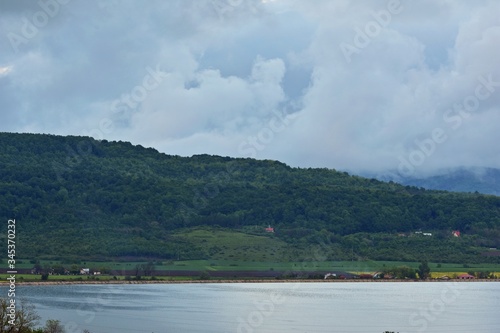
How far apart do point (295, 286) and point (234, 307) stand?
48.5 metres

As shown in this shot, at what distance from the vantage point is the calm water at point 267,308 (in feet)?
293

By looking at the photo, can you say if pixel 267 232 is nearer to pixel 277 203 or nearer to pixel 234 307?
pixel 277 203

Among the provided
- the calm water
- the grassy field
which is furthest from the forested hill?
the calm water

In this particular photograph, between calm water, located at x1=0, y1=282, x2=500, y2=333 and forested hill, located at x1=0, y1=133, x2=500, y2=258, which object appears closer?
calm water, located at x1=0, y1=282, x2=500, y2=333

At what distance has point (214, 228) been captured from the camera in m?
179

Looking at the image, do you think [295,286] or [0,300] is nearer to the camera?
[0,300]

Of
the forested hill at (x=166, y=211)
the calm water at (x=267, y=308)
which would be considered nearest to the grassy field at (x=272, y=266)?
the forested hill at (x=166, y=211)

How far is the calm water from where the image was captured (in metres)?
89.4

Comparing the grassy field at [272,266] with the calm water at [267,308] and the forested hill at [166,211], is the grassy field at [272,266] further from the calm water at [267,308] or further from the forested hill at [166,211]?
the calm water at [267,308]

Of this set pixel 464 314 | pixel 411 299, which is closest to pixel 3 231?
pixel 411 299

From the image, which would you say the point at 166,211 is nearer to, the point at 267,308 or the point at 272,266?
the point at 272,266

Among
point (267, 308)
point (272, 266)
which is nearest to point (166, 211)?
point (272, 266)

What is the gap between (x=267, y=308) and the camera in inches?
4139

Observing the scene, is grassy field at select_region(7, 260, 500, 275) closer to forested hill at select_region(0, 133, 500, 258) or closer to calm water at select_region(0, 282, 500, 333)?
forested hill at select_region(0, 133, 500, 258)
